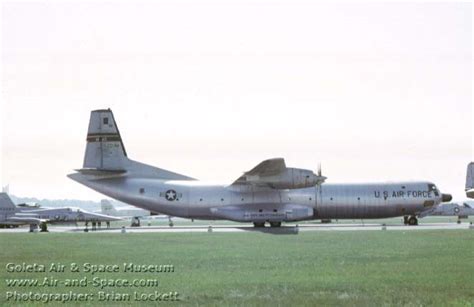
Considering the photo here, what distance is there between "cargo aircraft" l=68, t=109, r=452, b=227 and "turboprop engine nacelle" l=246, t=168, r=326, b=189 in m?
0.08

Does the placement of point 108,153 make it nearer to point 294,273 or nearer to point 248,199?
point 248,199

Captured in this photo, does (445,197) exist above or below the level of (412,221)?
above

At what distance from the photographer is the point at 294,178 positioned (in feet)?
143

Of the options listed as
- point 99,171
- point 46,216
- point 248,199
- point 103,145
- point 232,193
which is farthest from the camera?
point 46,216

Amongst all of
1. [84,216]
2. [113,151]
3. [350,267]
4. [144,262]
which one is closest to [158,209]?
[113,151]

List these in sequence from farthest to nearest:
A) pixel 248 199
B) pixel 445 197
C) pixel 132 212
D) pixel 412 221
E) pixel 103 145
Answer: pixel 132 212 → pixel 412 221 → pixel 445 197 → pixel 103 145 → pixel 248 199

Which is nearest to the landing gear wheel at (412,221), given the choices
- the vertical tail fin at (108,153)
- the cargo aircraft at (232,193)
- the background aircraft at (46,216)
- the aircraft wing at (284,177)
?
the cargo aircraft at (232,193)

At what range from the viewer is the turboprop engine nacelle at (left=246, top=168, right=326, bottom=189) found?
1715 inches

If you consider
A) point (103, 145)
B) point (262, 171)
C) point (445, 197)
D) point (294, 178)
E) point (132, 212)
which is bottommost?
point (132, 212)

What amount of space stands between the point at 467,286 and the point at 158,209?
34.6 metres

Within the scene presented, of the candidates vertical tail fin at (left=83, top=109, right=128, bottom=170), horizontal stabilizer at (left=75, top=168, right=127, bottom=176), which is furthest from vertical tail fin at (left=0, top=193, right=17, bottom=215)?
horizontal stabilizer at (left=75, top=168, right=127, bottom=176)

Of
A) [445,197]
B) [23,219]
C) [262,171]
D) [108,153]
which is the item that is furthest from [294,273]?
[23,219]

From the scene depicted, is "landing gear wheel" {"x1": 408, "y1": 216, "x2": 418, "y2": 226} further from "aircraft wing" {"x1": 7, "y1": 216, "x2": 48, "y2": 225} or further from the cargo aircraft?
"aircraft wing" {"x1": 7, "y1": 216, "x2": 48, "y2": 225}

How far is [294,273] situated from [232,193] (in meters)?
30.0
